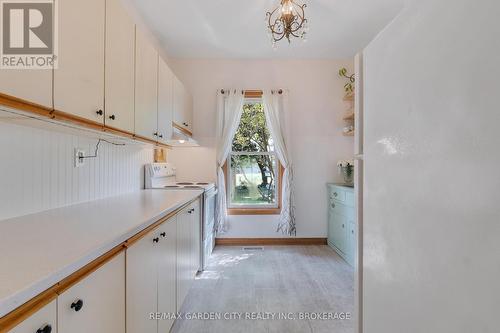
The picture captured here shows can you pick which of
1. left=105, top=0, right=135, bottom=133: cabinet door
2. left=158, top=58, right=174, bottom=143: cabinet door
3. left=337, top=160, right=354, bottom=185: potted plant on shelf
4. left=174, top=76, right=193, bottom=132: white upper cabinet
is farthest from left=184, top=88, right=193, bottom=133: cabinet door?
left=337, top=160, right=354, bottom=185: potted plant on shelf

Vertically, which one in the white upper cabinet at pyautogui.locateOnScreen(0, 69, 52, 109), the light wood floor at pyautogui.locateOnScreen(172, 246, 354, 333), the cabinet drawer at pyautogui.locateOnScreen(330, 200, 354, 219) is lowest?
the light wood floor at pyautogui.locateOnScreen(172, 246, 354, 333)

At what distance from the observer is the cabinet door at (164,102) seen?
228 cm

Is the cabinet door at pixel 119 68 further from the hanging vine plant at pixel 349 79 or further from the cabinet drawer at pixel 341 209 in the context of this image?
the hanging vine plant at pixel 349 79

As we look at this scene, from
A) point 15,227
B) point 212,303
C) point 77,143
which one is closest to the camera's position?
point 15,227

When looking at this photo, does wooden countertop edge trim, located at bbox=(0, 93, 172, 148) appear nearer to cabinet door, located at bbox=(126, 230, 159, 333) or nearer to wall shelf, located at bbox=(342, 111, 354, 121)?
cabinet door, located at bbox=(126, 230, 159, 333)

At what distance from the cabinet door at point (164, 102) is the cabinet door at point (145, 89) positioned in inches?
3.9

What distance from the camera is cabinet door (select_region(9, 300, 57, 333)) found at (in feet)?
1.82

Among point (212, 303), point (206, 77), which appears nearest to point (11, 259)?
point (212, 303)

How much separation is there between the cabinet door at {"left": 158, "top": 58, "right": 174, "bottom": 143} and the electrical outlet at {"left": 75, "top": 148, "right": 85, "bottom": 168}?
67 centimetres

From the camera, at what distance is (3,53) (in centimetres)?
87

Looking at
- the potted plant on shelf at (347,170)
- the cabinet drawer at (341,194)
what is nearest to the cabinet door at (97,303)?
the cabinet drawer at (341,194)

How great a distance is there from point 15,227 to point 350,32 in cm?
338

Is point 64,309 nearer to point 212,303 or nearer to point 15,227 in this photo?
point 15,227

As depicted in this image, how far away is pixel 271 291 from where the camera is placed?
7.48 feet
